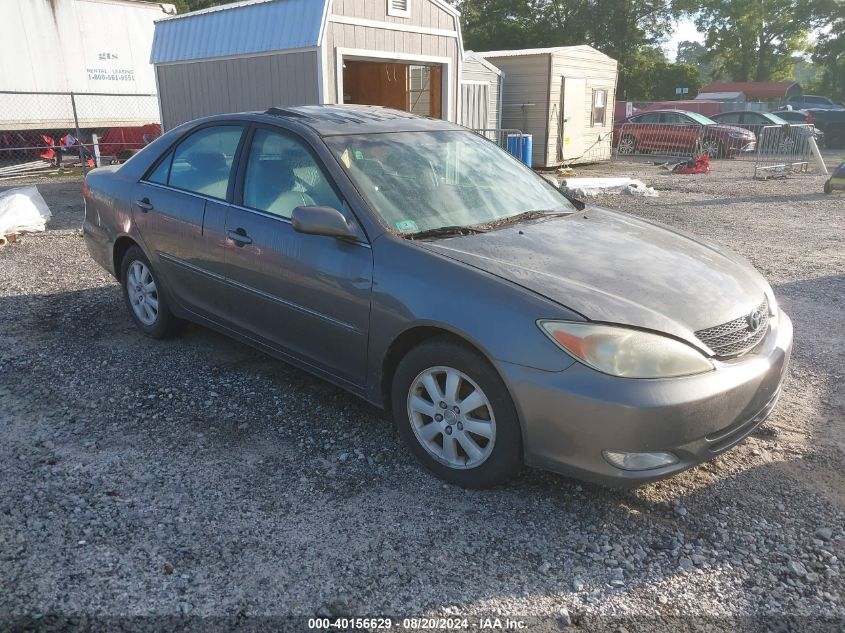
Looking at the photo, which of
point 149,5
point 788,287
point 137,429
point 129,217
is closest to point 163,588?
point 137,429

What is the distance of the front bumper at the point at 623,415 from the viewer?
2688mm

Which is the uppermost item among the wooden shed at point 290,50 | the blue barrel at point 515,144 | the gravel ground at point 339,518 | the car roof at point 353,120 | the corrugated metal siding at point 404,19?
the corrugated metal siding at point 404,19

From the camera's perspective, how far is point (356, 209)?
11.5 ft

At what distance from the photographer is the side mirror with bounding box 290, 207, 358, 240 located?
3398mm

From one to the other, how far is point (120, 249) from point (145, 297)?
1.55 feet

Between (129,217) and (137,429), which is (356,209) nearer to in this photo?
(137,429)

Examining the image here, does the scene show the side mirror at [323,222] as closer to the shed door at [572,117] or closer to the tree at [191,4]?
the shed door at [572,117]

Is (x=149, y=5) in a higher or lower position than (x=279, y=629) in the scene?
higher

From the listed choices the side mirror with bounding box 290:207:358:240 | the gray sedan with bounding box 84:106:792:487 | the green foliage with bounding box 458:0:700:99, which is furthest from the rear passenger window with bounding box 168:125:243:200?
the green foliage with bounding box 458:0:700:99

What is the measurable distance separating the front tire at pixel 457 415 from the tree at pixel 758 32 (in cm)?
5677

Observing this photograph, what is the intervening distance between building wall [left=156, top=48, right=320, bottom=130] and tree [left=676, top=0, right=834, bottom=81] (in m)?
49.2

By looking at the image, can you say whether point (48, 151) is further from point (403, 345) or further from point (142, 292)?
point (403, 345)

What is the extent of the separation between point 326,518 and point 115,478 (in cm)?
111

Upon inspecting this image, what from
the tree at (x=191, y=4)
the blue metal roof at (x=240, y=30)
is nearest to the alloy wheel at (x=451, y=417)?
the blue metal roof at (x=240, y=30)
